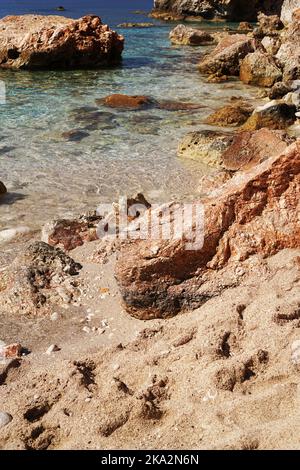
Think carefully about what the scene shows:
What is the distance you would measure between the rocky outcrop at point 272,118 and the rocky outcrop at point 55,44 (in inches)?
547

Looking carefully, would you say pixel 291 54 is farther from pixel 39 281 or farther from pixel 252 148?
pixel 39 281

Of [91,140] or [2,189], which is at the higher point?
[91,140]

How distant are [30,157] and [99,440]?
918 centimetres

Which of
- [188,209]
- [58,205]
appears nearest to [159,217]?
[188,209]

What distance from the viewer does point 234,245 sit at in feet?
15.5

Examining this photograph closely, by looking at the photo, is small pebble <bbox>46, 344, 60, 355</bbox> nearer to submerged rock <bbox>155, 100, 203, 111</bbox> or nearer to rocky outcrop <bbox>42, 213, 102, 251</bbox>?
rocky outcrop <bbox>42, 213, 102, 251</bbox>

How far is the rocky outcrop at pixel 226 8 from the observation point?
50406 millimetres

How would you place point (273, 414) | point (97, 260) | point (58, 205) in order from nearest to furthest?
point (273, 414)
point (97, 260)
point (58, 205)

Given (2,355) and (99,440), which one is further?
(2,355)

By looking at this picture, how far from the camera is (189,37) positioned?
3172 centimetres

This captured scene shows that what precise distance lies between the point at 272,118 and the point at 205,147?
8.92 ft

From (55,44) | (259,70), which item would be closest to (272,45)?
(259,70)
